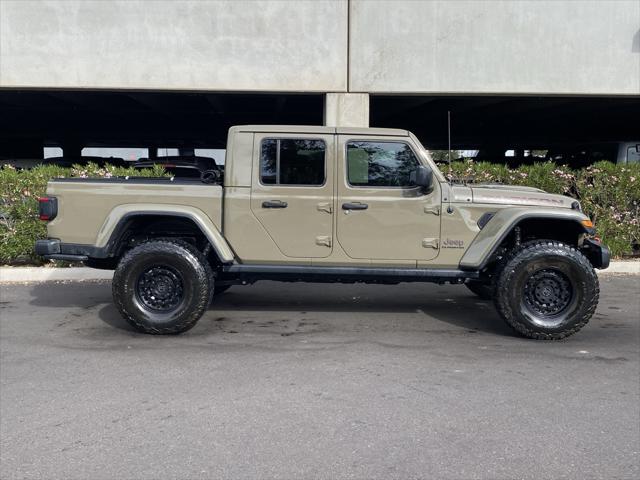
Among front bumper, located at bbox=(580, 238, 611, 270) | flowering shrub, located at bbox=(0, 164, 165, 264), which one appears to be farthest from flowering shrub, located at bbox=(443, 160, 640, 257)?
flowering shrub, located at bbox=(0, 164, 165, 264)

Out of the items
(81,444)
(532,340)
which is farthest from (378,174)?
(81,444)

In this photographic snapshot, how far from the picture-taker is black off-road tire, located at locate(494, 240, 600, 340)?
5.52 m

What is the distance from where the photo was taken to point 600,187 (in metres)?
9.47

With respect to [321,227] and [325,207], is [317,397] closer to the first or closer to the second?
[321,227]

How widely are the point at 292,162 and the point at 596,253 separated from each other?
3.25 m

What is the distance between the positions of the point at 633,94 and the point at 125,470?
425 inches

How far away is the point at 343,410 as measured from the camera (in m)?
3.96

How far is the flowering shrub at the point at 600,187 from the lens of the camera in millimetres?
9453

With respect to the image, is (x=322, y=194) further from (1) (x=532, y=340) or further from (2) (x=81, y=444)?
(2) (x=81, y=444)

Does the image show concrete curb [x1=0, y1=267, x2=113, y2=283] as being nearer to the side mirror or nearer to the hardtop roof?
the hardtop roof

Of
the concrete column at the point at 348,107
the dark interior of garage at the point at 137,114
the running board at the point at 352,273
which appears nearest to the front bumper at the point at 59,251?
the running board at the point at 352,273

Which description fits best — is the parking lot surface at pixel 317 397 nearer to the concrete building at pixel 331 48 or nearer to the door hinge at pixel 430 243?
the door hinge at pixel 430 243

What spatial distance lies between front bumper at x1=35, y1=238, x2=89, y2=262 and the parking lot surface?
0.78 m

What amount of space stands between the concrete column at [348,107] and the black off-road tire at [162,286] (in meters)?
5.42
